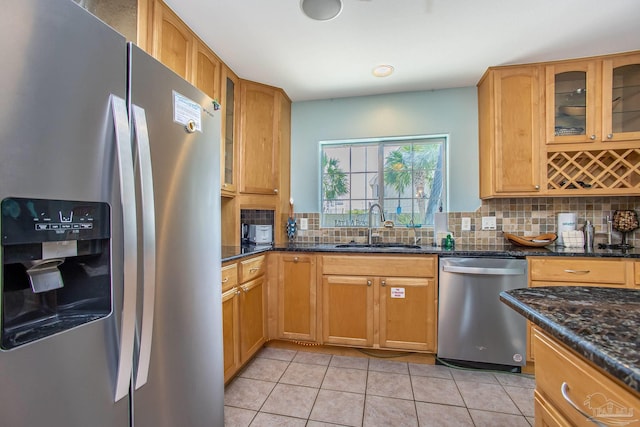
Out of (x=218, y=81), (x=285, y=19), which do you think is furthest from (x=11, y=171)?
(x=218, y=81)

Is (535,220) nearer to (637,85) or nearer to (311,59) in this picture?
(637,85)

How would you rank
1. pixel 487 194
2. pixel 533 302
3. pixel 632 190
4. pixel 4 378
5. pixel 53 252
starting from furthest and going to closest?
pixel 487 194
pixel 632 190
pixel 533 302
pixel 53 252
pixel 4 378

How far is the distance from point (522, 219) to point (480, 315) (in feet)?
3.56

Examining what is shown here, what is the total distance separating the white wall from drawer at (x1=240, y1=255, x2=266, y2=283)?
34.5 inches

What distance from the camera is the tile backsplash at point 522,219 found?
2477 millimetres

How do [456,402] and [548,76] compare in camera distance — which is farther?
[548,76]

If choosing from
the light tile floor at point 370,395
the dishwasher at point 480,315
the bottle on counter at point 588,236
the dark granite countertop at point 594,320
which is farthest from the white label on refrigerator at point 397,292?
the bottle on counter at point 588,236

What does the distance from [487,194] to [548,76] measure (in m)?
1.04

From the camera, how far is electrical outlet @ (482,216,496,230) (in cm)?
266

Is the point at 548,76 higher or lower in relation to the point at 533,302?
higher

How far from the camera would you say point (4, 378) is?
21.7 inches

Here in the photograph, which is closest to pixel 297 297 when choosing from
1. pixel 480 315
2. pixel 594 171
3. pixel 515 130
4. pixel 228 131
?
pixel 480 315

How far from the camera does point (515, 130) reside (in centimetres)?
239

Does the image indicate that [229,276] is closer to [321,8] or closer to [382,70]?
[321,8]
